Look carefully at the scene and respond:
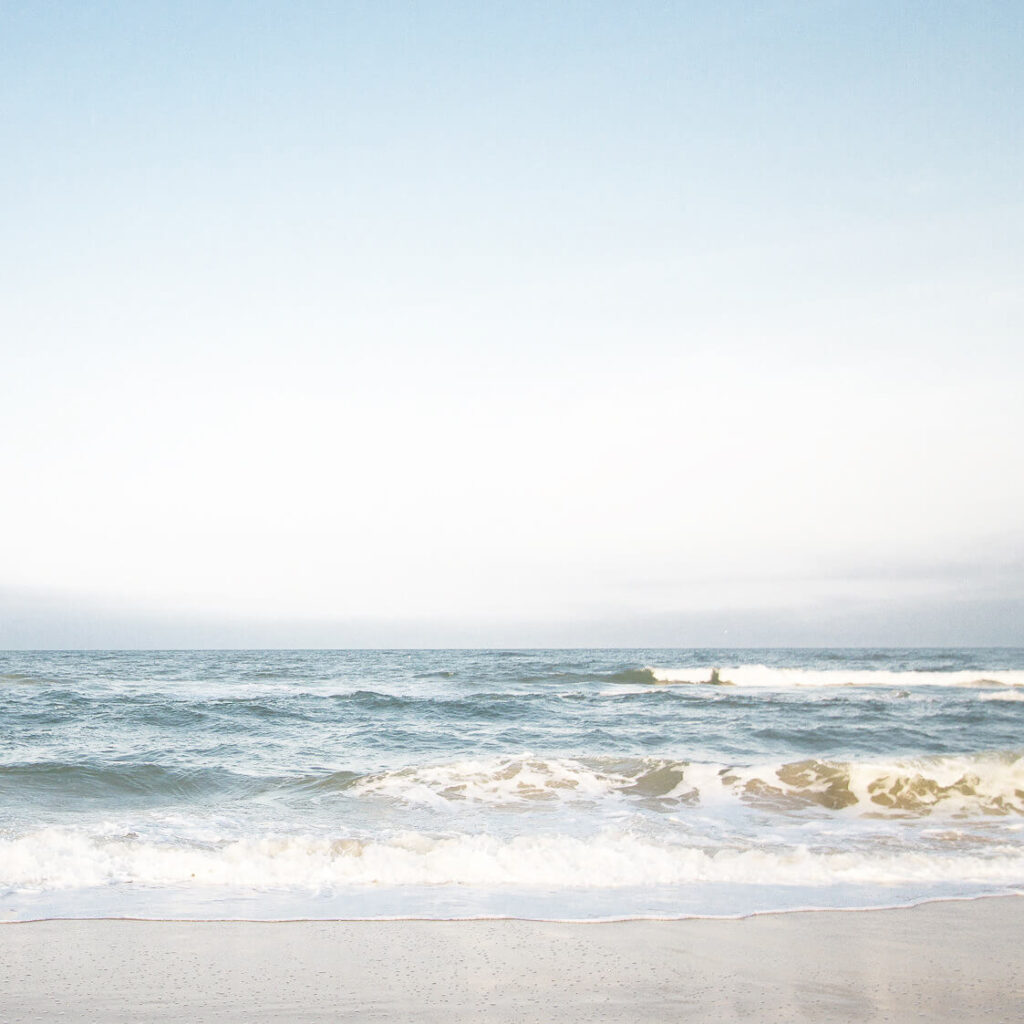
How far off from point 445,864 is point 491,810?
3270 mm

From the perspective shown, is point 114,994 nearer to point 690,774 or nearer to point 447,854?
point 447,854

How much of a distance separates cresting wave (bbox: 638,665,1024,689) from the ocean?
743 inches

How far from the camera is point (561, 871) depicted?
740 cm

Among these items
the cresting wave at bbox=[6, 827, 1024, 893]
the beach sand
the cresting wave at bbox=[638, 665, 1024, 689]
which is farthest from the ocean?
the cresting wave at bbox=[638, 665, 1024, 689]

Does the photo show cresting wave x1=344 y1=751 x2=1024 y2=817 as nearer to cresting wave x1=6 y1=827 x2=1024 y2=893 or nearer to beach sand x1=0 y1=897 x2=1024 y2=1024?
cresting wave x1=6 y1=827 x2=1024 y2=893

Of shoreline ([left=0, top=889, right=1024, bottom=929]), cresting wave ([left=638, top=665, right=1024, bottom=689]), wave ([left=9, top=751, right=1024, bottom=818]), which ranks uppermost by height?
shoreline ([left=0, top=889, right=1024, bottom=929])

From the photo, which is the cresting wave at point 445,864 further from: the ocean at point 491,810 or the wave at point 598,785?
the wave at point 598,785

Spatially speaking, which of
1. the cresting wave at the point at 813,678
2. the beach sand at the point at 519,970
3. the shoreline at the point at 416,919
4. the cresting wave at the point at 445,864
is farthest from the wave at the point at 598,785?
the cresting wave at the point at 813,678

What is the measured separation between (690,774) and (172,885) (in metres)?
8.16

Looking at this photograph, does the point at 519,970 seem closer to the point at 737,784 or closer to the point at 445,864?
the point at 445,864

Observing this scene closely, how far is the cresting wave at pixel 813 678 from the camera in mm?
42531

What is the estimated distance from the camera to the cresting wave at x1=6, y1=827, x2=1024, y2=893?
23.2ft

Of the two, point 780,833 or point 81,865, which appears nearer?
point 81,865

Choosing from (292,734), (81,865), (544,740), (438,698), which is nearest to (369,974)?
(81,865)
